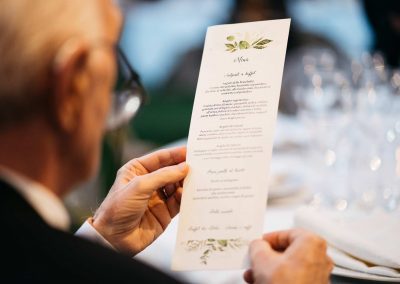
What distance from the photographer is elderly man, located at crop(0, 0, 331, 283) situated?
2.76ft

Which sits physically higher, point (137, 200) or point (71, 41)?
point (71, 41)

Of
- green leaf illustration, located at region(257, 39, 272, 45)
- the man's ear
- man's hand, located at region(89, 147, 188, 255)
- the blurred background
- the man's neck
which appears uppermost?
the man's ear

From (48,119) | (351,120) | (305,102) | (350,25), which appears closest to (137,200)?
(48,119)

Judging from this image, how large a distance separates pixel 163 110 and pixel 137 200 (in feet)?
10.8

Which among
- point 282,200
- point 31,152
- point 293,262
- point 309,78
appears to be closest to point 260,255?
point 293,262

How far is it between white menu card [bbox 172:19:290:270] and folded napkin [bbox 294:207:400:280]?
33 cm

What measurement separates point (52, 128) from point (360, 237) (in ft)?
2.54

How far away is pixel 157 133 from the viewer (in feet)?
14.4

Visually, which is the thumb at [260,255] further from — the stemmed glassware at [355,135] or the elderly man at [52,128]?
the stemmed glassware at [355,135]

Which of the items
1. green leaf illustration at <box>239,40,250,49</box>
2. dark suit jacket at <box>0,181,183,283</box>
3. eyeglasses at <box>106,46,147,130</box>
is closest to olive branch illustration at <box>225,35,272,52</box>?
green leaf illustration at <box>239,40,250,49</box>

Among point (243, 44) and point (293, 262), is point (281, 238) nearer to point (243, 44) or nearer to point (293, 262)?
point (293, 262)

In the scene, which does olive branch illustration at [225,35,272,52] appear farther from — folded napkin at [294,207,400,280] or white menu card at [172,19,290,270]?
folded napkin at [294,207,400,280]

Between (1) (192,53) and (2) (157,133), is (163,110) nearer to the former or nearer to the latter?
(2) (157,133)

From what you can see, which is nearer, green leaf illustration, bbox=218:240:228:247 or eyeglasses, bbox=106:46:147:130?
green leaf illustration, bbox=218:240:228:247
